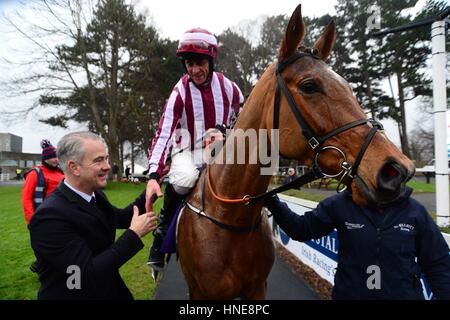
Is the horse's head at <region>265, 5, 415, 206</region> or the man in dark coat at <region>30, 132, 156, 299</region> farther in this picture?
the man in dark coat at <region>30, 132, 156, 299</region>

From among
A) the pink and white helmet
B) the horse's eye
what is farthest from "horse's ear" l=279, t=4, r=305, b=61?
the pink and white helmet

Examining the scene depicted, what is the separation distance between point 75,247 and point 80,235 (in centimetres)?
15

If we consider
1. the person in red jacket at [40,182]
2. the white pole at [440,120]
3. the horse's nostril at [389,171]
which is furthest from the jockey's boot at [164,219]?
the white pole at [440,120]

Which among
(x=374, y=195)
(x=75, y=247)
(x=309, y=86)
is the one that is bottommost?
(x=75, y=247)

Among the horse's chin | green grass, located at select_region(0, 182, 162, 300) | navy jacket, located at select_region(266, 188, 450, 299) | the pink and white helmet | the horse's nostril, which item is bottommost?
green grass, located at select_region(0, 182, 162, 300)

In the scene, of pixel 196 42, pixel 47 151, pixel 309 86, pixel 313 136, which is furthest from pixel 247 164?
pixel 47 151

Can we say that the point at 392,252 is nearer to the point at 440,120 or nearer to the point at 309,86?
the point at 309,86

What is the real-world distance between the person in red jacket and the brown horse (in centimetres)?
292

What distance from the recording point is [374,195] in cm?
147

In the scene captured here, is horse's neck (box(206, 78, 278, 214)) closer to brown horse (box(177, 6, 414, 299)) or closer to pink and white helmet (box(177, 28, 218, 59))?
brown horse (box(177, 6, 414, 299))

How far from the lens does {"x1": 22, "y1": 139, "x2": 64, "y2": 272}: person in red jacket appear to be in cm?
450

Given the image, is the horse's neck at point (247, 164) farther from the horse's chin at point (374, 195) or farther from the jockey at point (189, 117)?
the horse's chin at point (374, 195)

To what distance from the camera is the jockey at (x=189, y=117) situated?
106 inches
